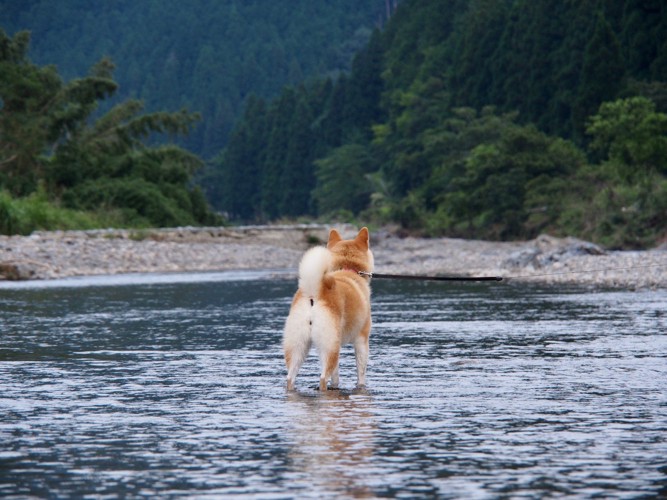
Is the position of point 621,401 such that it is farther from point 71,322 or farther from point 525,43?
point 525,43

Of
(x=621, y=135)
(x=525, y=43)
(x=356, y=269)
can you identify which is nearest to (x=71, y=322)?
(x=356, y=269)

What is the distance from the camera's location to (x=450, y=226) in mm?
63031

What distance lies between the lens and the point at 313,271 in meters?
9.73

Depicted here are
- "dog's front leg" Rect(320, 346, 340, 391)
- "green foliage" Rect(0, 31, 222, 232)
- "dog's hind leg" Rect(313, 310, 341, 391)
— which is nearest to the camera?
"dog's hind leg" Rect(313, 310, 341, 391)

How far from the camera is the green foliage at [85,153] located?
2208 inches

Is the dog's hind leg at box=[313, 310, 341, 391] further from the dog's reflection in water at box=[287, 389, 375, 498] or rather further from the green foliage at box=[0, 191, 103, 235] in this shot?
the green foliage at box=[0, 191, 103, 235]

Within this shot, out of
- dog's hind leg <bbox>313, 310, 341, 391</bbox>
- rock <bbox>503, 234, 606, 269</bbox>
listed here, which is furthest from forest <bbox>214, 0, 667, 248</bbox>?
dog's hind leg <bbox>313, 310, 341, 391</bbox>

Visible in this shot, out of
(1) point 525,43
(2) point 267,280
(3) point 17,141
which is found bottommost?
(2) point 267,280

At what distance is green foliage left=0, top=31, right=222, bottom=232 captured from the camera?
5609 centimetres

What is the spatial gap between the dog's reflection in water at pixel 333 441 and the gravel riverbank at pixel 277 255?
16.1 meters

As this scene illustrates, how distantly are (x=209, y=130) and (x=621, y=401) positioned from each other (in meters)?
182

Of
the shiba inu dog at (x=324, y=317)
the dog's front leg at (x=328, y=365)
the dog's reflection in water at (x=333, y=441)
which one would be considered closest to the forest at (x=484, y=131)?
the shiba inu dog at (x=324, y=317)

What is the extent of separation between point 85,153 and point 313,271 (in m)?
50.4

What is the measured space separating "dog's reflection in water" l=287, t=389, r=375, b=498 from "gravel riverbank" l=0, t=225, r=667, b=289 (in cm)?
1613
